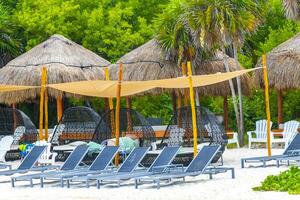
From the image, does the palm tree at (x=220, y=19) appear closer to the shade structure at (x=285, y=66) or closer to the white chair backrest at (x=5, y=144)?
the shade structure at (x=285, y=66)

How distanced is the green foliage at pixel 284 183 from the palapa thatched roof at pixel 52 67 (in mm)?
12577

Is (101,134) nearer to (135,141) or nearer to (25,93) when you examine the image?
(135,141)

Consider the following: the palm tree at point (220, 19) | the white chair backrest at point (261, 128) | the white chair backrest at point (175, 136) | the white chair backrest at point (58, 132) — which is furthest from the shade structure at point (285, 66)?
the white chair backrest at point (58, 132)

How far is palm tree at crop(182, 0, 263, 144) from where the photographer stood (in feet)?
71.2

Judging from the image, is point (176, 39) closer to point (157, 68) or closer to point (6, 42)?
point (157, 68)

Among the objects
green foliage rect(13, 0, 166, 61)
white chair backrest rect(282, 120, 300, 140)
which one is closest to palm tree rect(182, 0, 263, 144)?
white chair backrest rect(282, 120, 300, 140)

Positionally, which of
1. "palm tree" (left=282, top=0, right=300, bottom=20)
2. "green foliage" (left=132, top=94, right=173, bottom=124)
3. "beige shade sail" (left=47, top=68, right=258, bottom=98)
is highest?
"palm tree" (left=282, top=0, right=300, bottom=20)

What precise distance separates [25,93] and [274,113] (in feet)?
31.3

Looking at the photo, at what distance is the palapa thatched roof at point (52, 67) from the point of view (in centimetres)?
2434

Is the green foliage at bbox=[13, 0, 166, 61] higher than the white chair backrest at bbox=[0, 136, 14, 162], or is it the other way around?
the green foliage at bbox=[13, 0, 166, 61]

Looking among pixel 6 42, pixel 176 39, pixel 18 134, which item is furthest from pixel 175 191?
pixel 6 42

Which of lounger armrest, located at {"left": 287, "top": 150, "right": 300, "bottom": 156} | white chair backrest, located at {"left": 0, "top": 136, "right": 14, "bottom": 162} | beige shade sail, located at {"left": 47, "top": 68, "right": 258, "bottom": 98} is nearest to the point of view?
beige shade sail, located at {"left": 47, "top": 68, "right": 258, "bottom": 98}

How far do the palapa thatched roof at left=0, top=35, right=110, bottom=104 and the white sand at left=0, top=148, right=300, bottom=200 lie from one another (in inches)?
361

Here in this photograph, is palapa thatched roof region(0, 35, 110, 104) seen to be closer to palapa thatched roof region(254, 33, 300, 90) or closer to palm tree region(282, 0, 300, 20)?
palapa thatched roof region(254, 33, 300, 90)
